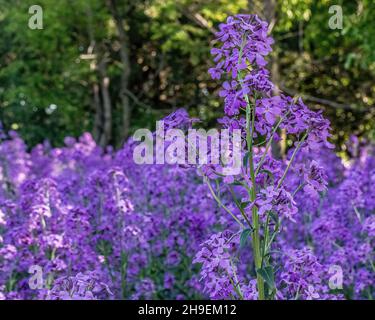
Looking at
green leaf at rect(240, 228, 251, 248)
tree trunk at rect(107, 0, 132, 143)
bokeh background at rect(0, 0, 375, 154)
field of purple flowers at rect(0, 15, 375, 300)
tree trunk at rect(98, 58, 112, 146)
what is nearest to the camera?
green leaf at rect(240, 228, 251, 248)

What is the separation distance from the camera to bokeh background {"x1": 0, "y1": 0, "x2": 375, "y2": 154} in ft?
45.8

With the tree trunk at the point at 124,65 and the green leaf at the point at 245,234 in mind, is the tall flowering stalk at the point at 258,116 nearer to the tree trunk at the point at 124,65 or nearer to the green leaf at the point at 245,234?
the green leaf at the point at 245,234

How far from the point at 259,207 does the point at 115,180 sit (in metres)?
2.20

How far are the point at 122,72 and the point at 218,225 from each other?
1020 cm

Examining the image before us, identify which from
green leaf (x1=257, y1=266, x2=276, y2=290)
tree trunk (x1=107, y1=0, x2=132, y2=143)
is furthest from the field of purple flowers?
tree trunk (x1=107, y1=0, x2=132, y2=143)

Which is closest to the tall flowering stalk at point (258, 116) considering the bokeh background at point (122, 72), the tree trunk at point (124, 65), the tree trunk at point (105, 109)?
the bokeh background at point (122, 72)

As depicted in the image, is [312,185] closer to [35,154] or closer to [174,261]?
[174,261]

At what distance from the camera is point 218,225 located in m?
5.23

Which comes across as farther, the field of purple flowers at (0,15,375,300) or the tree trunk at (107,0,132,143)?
the tree trunk at (107,0,132,143)

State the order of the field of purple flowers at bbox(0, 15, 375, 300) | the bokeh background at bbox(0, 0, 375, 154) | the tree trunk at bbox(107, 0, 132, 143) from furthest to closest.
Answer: the tree trunk at bbox(107, 0, 132, 143), the bokeh background at bbox(0, 0, 375, 154), the field of purple flowers at bbox(0, 15, 375, 300)

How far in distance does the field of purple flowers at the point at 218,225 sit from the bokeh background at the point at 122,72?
24.5ft

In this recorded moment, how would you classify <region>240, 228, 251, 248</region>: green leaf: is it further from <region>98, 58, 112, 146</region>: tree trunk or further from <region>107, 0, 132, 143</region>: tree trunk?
<region>98, 58, 112, 146</region>: tree trunk

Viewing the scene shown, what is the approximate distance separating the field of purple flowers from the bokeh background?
7.47 metres

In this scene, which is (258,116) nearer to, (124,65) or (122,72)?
(124,65)
